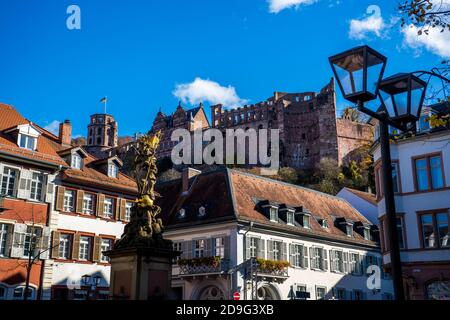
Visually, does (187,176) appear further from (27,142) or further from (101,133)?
(101,133)

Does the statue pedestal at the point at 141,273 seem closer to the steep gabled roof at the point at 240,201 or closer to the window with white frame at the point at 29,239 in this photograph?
the window with white frame at the point at 29,239

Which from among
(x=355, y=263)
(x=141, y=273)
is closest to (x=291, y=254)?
(x=355, y=263)

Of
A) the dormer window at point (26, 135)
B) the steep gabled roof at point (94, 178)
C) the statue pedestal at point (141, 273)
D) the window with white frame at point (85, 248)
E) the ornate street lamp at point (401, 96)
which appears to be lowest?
the statue pedestal at point (141, 273)

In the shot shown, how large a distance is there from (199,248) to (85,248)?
733cm

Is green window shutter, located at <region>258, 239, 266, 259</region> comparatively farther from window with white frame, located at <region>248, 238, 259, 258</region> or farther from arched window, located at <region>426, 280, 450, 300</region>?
arched window, located at <region>426, 280, 450, 300</region>

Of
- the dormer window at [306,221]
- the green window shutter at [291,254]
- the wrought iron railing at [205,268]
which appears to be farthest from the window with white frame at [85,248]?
the dormer window at [306,221]

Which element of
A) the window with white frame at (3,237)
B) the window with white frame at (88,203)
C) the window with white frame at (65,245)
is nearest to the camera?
the window with white frame at (3,237)

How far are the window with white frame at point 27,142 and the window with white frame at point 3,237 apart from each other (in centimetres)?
448

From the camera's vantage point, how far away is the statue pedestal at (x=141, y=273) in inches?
585

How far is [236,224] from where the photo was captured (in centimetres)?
3412
